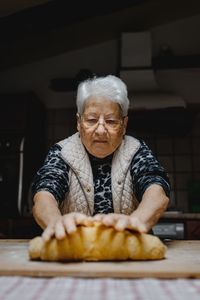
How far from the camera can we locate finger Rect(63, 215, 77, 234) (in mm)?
768

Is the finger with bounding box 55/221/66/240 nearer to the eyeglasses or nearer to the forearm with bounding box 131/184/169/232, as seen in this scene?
the forearm with bounding box 131/184/169/232

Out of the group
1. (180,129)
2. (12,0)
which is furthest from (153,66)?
(12,0)

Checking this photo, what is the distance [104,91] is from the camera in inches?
49.8

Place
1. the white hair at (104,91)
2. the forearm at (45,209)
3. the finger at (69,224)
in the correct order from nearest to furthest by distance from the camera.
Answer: the finger at (69,224)
the forearm at (45,209)
the white hair at (104,91)

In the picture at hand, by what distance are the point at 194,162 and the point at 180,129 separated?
33 centimetres

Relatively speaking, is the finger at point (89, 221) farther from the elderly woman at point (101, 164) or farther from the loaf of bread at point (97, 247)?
the elderly woman at point (101, 164)

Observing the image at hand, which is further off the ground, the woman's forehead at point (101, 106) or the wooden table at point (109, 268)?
the woman's forehead at point (101, 106)

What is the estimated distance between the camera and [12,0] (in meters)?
2.55

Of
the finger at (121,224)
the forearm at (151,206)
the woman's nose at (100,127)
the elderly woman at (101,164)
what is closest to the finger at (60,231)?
the finger at (121,224)

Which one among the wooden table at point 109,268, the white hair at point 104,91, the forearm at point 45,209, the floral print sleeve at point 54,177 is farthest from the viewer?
the white hair at point 104,91

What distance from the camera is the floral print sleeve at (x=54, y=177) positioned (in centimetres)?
116

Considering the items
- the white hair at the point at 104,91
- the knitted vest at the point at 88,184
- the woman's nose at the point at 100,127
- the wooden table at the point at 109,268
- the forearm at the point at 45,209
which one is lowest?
the wooden table at the point at 109,268

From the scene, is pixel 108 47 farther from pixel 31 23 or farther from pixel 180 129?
pixel 180 129

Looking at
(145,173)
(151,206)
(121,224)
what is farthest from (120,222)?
(145,173)
